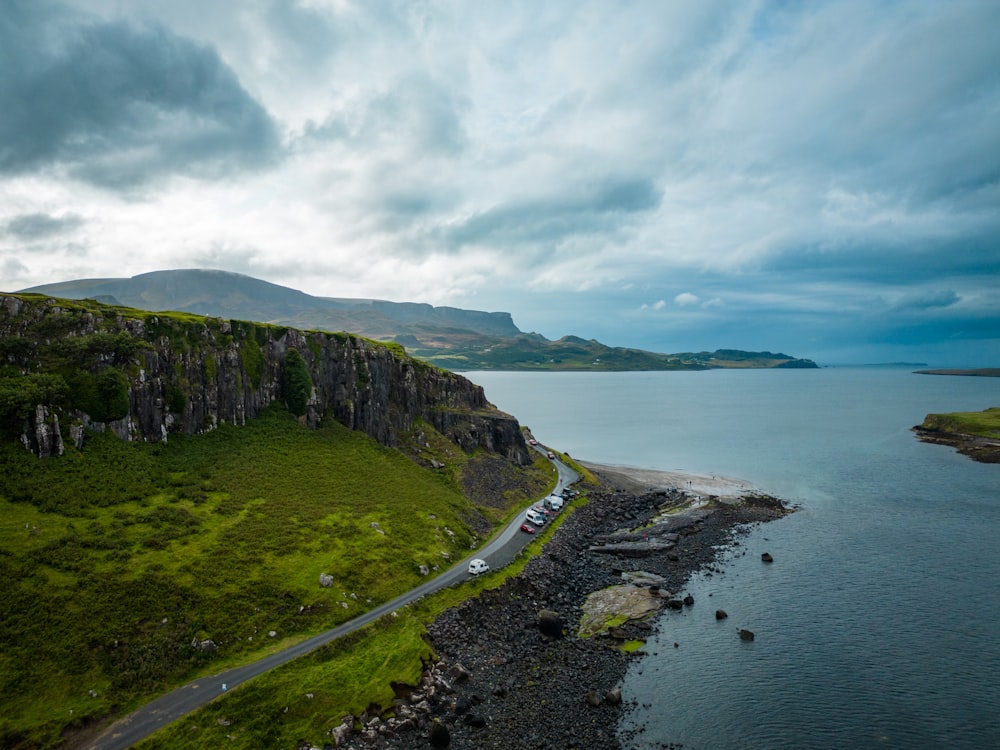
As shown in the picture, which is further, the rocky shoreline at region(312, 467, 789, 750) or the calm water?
the calm water

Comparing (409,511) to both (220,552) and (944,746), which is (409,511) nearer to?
(220,552)

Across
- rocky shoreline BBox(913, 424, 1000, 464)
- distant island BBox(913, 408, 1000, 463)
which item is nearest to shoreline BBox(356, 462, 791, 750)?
rocky shoreline BBox(913, 424, 1000, 464)

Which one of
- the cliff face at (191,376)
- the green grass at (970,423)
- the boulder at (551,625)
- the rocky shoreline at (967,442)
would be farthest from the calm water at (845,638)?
the green grass at (970,423)

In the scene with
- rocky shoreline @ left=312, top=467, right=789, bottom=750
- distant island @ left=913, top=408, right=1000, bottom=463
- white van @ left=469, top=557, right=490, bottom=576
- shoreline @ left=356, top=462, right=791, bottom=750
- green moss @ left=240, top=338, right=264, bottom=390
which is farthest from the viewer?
distant island @ left=913, top=408, right=1000, bottom=463

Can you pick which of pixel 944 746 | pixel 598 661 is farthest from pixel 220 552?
pixel 944 746

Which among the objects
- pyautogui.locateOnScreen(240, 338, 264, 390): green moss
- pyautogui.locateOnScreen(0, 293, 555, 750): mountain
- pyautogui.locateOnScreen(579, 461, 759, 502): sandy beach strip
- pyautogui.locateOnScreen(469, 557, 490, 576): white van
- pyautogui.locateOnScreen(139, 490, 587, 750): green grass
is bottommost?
pyautogui.locateOnScreen(579, 461, 759, 502): sandy beach strip

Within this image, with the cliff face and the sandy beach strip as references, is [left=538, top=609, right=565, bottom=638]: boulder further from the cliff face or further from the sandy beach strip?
the sandy beach strip

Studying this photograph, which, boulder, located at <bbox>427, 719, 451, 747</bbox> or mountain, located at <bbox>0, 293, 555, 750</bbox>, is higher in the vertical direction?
mountain, located at <bbox>0, 293, 555, 750</bbox>

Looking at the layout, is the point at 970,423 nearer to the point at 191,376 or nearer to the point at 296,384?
the point at 296,384
